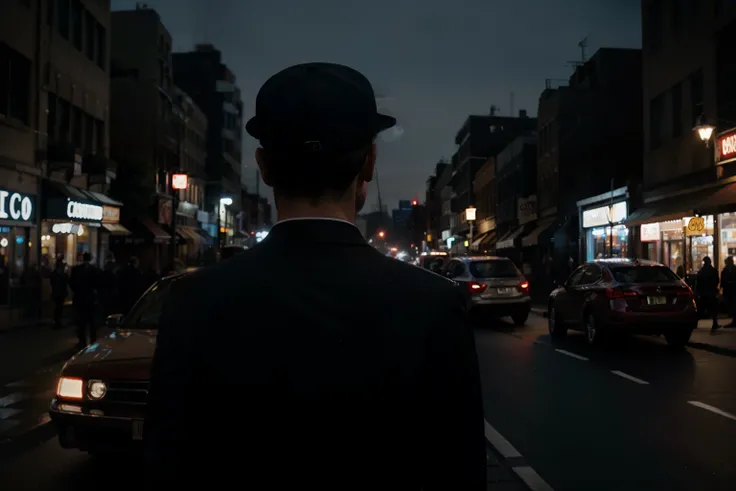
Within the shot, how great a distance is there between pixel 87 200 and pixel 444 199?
3102 inches

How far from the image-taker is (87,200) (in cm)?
2500

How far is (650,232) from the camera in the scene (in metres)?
27.4

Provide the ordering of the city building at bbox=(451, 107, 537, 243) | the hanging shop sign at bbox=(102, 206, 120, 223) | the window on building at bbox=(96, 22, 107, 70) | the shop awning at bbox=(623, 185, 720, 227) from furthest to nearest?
the city building at bbox=(451, 107, 537, 243) < the window on building at bbox=(96, 22, 107, 70) < the hanging shop sign at bbox=(102, 206, 120, 223) < the shop awning at bbox=(623, 185, 720, 227)

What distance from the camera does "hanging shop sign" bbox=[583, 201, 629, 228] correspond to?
31.9 metres

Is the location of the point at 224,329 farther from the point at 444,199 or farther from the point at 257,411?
the point at 444,199

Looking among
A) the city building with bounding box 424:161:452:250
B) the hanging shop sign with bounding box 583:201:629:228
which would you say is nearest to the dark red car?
the hanging shop sign with bounding box 583:201:629:228

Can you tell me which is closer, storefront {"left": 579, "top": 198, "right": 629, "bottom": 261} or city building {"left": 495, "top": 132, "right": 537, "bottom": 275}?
storefront {"left": 579, "top": 198, "right": 629, "bottom": 261}

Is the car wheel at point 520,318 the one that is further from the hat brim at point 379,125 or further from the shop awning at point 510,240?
the shop awning at point 510,240

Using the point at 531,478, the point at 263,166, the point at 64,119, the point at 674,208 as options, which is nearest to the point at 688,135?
the point at 674,208

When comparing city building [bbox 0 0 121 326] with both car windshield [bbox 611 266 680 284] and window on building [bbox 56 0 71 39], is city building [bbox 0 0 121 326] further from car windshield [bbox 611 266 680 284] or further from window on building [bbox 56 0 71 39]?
car windshield [bbox 611 266 680 284]

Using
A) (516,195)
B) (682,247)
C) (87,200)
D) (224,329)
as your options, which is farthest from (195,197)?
(224,329)

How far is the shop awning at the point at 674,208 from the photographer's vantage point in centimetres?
2061

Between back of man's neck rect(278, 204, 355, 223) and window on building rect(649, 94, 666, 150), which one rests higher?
window on building rect(649, 94, 666, 150)

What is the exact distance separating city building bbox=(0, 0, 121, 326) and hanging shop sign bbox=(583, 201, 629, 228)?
20.7m
